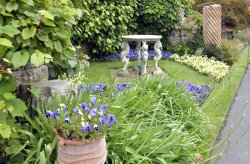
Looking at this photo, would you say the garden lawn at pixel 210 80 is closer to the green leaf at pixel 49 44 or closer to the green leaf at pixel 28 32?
the green leaf at pixel 49 44

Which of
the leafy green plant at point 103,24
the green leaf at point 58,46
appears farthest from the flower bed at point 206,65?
the green leaf at point 58,46

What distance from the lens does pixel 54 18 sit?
7.18ft

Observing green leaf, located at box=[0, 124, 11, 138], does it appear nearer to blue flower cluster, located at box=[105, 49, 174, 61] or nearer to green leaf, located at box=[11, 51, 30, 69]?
green leaf, located at box=[11, 51, 30, 69]

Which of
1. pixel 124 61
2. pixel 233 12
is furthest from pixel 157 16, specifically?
pixel 233 12

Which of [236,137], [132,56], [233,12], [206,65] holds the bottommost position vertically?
[236,137]

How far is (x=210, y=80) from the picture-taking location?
658cm

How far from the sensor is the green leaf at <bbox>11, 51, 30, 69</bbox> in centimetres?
193

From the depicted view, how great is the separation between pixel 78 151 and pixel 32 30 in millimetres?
803

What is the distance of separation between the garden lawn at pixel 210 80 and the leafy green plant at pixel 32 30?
1590 millimetres

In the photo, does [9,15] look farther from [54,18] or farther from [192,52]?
[192,52]

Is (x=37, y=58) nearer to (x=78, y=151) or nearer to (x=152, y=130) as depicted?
(x=78, y=151)

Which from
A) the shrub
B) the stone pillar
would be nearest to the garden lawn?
the stone pillar

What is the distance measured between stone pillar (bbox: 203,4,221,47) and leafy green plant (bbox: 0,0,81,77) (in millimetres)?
7105

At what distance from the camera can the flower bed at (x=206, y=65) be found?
7.08 metres
